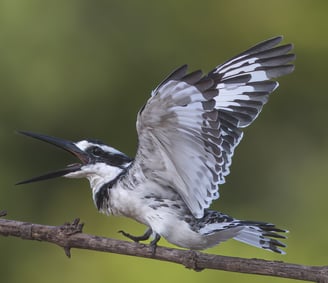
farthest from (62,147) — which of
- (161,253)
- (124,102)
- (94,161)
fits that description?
(124,102)

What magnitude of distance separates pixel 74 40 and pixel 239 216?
0.91 metres

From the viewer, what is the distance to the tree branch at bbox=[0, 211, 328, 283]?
196 centimetres

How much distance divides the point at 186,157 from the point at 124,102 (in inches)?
57.4

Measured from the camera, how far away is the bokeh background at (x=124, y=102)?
346cm

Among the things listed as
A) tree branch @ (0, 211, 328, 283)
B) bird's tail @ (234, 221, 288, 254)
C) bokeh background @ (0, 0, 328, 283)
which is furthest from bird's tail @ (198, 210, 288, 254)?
bokeh background @ (0, 0, 328, 283)

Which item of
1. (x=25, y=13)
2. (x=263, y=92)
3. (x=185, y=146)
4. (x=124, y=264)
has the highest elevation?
(x=25, y=13)

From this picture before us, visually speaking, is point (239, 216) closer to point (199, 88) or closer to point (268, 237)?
point (268, 237)

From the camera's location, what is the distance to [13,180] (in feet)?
11.6

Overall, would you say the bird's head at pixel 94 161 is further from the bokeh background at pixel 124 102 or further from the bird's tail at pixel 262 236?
the bokeh background at pixel 124 102

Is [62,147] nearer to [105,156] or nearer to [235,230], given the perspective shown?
[105,156]

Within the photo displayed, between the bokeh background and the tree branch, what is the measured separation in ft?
3.80

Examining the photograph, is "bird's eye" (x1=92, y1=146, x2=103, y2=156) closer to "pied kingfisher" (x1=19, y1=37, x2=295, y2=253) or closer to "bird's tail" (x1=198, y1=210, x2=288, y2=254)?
"pied kingfisher" (x1=19, y1=37, x2=295, y2=253)

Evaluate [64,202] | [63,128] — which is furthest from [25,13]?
[64,202]

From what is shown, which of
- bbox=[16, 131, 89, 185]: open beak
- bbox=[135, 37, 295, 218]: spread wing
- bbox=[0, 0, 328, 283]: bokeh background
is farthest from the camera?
bbox=[0, 0, 328, 283]: bokeh background
